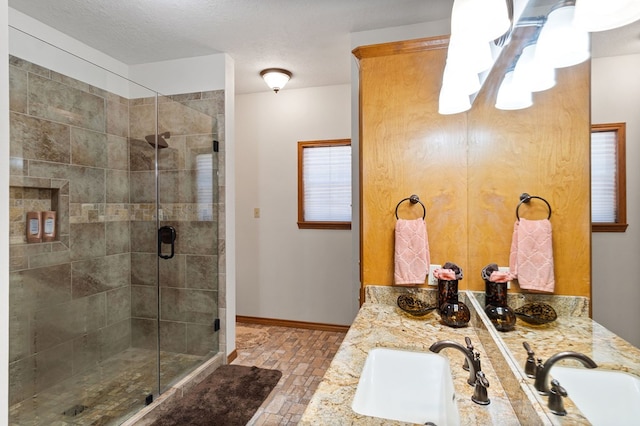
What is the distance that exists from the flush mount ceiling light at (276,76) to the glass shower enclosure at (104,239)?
1.85ft

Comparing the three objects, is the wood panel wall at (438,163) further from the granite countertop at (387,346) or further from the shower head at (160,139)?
the shower head at (160,139)

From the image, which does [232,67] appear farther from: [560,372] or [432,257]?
[560,372]

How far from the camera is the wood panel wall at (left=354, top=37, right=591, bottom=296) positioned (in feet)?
4.64

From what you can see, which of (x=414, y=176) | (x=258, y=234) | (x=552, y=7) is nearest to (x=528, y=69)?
(x=552, y=7)

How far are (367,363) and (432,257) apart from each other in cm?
78

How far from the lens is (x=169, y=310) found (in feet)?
9.18

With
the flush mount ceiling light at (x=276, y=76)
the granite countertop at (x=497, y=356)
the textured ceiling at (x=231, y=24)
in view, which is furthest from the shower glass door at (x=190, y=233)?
the granite countertop at (x=497, y=356)

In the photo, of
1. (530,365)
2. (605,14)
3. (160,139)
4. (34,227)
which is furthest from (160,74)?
(530,365)

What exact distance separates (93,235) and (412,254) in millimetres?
2342

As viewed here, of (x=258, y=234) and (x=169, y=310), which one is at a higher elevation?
(x=258, y=234)

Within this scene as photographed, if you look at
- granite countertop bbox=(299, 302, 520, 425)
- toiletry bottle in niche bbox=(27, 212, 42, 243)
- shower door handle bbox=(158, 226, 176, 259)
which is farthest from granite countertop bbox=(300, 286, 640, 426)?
toiletry bottle in niche bbox=(27, 212, 42, 243)

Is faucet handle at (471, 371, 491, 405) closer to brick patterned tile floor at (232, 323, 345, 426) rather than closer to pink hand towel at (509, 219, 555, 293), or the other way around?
pink hand towel at (509, 219, 555, 293)

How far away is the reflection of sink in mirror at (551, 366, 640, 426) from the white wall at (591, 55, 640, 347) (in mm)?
67

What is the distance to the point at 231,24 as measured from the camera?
7.64 feet
